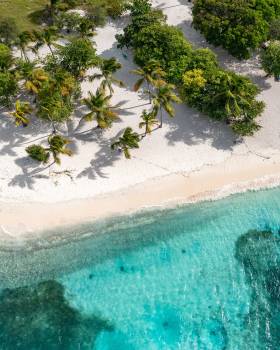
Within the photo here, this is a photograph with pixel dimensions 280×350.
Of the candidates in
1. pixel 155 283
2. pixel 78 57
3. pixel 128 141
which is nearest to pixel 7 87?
pixel 78 57

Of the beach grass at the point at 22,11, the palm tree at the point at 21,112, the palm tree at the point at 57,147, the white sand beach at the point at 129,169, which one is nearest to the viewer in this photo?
the palm tree at the point at 57,147

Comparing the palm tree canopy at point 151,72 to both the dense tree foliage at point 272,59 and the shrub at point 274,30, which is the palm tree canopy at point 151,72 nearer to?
the dense tree foliage at point 272,59

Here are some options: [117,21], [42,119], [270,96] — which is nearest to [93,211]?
[42,119]

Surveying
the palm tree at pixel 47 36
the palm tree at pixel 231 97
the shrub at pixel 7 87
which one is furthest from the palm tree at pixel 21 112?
the palm tree at pixel 231 97

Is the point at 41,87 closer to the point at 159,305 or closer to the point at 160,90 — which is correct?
the point at 160,90

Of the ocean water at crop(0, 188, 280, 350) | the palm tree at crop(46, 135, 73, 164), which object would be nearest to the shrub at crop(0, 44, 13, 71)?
the palm tree at crop(46, 135, 73, 164)
